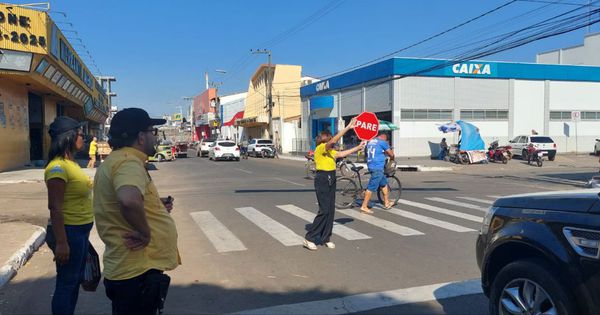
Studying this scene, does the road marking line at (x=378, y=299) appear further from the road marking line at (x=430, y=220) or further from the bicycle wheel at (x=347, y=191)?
the bicycle wheel at (x=347, y=191)

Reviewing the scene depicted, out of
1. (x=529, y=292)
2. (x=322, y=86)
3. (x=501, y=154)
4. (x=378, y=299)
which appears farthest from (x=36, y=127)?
(x=529, y=292)

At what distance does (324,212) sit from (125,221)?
4.66 m

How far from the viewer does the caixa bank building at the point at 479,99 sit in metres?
33.8

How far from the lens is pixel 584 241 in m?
3.10

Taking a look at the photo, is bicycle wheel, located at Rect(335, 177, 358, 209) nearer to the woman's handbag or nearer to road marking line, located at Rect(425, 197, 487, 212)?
road marking line, located at Rect(425, 197, 487, 212)

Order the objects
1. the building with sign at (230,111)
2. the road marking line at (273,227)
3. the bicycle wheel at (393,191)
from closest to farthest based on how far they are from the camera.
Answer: the road marking line at (273,227)
the bicycle wheel at (393,191)
the building with sign at (230,111)

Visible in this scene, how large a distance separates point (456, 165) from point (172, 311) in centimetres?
2535

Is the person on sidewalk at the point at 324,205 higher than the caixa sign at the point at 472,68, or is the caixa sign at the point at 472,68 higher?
the caixa sign at the point at 472,68

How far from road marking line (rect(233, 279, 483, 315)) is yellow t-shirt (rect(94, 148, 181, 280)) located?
6.70 ft

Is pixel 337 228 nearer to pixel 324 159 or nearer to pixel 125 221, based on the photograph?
pixel 324 159

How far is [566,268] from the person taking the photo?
10.4 feet

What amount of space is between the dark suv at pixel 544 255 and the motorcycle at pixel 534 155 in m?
25.3

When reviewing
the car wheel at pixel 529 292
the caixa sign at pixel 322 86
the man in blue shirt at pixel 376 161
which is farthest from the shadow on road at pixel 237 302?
the caixa sign at pixel 322 86

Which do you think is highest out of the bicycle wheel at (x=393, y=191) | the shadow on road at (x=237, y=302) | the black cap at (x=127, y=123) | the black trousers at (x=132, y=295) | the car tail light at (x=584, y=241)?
the black cap at (x=127, y=123)
